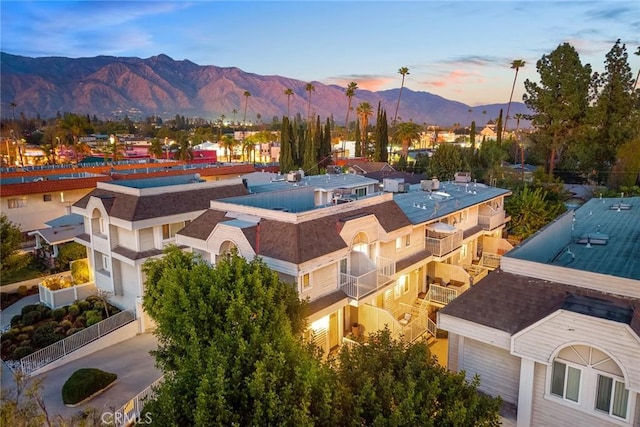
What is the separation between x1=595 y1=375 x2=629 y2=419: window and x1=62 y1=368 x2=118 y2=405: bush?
17.8 meters

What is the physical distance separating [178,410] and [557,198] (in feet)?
135

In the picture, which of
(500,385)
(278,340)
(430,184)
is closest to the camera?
(278,340)

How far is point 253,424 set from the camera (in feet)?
26.9

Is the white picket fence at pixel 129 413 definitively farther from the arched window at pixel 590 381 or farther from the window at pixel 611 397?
the window at pixel 611 397

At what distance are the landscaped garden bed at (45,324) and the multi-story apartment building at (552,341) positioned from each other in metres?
19.1

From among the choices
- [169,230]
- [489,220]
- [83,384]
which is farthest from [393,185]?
[83,384]

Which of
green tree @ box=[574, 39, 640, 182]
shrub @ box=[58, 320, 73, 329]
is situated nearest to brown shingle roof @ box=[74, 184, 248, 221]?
shrub @ box=[58, 320, 73, 329]

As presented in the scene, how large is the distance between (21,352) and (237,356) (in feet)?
52.6

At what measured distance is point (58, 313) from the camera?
2308 centimetres

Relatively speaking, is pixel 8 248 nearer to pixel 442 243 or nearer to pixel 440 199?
pixel 442 243

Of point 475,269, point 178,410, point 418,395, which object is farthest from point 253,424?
point 475,269

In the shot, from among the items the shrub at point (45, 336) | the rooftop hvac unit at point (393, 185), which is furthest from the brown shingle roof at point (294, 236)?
the rooftop hvac unit at point (393, 185)

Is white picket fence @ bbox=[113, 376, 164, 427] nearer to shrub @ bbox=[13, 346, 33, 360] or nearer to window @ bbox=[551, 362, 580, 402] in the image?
shrub @ bbox=[13, 346, 33, 360]

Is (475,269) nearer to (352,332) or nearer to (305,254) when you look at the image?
(352,332)
